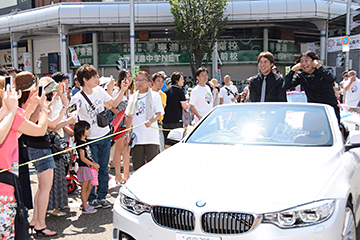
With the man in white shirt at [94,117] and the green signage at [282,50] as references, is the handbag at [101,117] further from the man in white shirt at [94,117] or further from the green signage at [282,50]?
the green signage at [282,50]

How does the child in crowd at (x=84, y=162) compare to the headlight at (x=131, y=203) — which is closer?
the headlight at (x=131, y=203)

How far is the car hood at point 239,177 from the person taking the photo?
249cm

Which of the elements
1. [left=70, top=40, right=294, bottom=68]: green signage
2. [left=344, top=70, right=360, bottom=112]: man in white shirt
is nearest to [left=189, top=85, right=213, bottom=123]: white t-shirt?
[left=344, top=70, right=360, bottom=112]: man in white shirt

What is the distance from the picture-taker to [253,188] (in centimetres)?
260

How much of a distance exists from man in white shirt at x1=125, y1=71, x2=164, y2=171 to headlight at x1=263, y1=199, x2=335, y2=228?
365cm

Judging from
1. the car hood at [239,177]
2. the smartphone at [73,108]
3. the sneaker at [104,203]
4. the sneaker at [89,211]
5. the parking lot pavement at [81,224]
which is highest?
the smartphone at [73,108]

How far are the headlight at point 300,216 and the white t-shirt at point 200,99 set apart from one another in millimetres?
5292

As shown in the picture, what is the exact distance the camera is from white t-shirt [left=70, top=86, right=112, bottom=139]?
520cm

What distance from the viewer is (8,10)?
31656 millimetres

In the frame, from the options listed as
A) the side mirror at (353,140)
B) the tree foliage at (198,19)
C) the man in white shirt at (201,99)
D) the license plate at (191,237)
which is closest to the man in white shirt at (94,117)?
the man in white shirt at (201,99)

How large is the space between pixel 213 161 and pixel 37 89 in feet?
5.91

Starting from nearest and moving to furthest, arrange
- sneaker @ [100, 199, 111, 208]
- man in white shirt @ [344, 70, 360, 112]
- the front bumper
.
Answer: the front bumper, sneaker @ [100, 199, 111, 208], man in white shirt @ [344, 70, 360, 112]

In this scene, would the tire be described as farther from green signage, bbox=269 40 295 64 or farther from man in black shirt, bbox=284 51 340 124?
green signage, bbox=269 40 295 64

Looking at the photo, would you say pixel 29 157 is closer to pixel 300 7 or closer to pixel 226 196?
pixel 226 196
